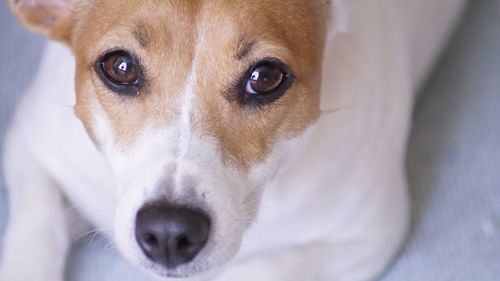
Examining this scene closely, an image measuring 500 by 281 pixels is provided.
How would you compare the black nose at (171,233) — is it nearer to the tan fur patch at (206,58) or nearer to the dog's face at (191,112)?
the dog's face at (191,112)

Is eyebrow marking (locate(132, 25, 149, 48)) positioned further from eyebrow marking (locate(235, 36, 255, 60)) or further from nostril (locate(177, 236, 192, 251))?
nostril (locate(177, 236, 192, 251))

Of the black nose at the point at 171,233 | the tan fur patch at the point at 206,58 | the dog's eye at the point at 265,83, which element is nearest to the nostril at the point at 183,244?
the black nose at the point at 171,233

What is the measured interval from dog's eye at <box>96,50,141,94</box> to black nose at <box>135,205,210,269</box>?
220 mm

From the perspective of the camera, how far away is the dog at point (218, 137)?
153 cm

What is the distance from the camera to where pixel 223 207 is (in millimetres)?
1508

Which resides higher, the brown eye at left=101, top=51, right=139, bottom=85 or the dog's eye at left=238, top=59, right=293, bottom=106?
the brown eye at left=101, top=51, right=139, bottom=85

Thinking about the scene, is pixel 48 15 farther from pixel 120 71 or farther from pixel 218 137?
pixel 218 137

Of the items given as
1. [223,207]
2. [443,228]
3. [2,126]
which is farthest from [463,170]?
[2,126]

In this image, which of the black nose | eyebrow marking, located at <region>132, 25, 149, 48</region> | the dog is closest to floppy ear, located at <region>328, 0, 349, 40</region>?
the dog

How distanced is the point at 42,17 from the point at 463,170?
107cm

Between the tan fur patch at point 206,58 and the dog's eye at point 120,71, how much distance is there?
0.05 feet

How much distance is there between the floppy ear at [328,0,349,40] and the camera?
179 cm

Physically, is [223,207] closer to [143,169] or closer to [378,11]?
[143,169]

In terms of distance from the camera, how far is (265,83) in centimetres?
159
